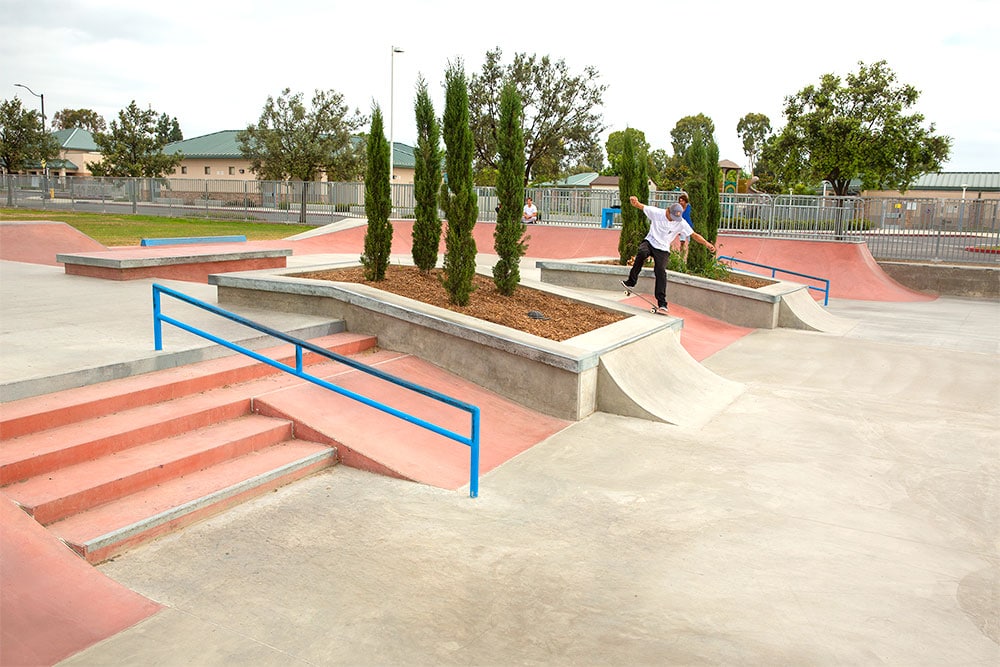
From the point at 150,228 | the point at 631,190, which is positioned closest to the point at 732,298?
the point at 631,190

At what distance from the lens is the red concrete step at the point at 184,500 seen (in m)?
4.22

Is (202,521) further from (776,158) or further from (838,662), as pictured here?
(776,158)

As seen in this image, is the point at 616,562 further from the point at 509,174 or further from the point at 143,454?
the point at 509,174

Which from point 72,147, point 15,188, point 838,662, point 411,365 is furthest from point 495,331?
point 72,147

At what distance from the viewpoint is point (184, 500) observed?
471 cm

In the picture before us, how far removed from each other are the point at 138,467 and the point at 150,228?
24.9 m

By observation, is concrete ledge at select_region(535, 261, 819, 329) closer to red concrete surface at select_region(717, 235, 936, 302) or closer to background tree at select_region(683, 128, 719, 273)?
background tree at select_region(683, 128, 719, 273)

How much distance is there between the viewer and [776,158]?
133ft

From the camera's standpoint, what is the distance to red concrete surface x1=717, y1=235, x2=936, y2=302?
1986 centimetres

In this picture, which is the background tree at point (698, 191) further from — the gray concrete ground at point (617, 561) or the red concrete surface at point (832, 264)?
the gray concrete ground at point (617, 561)

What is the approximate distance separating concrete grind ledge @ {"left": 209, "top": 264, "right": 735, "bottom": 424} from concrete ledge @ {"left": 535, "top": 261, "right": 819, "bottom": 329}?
4.93 meters

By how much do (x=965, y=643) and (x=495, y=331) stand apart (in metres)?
5.03

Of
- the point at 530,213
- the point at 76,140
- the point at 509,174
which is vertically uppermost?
the point at 76,140

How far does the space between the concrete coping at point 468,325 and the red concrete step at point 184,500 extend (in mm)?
2479
